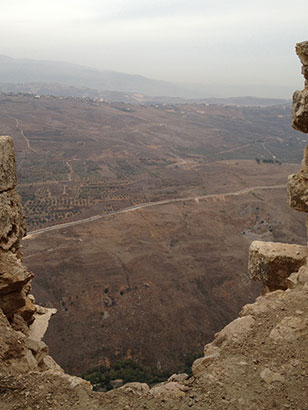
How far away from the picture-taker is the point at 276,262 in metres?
11.5

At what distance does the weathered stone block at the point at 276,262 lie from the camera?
446 inches

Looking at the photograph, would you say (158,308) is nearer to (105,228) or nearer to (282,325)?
(105,228)

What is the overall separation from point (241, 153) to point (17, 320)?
114142 millimetres

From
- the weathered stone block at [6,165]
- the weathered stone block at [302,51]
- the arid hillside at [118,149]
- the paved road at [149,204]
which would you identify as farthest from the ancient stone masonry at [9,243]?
the arid hillside at [118,149]

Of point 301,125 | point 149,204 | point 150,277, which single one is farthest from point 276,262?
point 149,204

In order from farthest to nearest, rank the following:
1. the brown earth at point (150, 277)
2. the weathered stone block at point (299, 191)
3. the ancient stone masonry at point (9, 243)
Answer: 1. the brown earth at point (150, 277)
2. the weathered stone block at point (299, 191)
3. the ancient stone masonry at point (9, 243)

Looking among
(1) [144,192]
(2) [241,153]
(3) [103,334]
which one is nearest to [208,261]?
(3) [103,334]

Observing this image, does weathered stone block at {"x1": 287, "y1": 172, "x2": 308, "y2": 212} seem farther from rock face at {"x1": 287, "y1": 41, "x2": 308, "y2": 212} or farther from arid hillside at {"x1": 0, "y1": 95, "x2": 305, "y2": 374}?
arid hillside at {"x1": 0, "y1": 95, "x2": 305, "y2": 374}

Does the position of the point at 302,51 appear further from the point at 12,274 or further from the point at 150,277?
the point at 150,277

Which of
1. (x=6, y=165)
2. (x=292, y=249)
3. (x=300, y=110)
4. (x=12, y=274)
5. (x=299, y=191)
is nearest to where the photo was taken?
(x=12, y=274)

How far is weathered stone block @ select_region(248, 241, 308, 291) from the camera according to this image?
11.3 meters

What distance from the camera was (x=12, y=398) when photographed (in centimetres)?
629

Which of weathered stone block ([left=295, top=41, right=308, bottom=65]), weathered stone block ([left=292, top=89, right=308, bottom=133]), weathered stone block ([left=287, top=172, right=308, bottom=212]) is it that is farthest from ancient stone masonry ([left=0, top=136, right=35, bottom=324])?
weathered stone block ([left=295, top=41, right=308, bottom=65])

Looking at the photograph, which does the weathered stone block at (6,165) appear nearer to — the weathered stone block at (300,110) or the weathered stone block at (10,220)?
the weathered stone block at (10,220)
